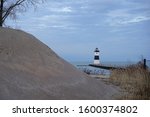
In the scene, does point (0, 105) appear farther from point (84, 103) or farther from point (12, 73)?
point (84, 103)

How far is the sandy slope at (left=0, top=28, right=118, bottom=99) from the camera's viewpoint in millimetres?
8219

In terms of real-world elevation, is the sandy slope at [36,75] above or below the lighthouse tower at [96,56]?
above

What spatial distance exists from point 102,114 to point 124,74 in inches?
312

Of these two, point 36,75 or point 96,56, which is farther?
point 96,56

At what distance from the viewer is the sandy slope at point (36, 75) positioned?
8219 millimetres

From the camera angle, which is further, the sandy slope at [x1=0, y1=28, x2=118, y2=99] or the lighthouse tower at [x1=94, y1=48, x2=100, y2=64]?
the lighthouse tower at [x1=94, y1=48, x2=100, y2=64]

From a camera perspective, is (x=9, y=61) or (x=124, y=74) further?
(x=124, y=74)

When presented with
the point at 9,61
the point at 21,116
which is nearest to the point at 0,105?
the point at 21,116

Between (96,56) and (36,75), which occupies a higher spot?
(36,75)

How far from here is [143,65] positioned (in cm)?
1867

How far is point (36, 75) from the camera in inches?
343

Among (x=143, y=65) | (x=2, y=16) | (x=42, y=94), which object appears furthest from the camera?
(x=2, y=16)

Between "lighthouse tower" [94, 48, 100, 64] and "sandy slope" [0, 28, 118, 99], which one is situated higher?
"sandy slope" [0, 28, 118, 99]

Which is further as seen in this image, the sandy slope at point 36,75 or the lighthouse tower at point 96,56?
the lighthouse tower at point 96,56
